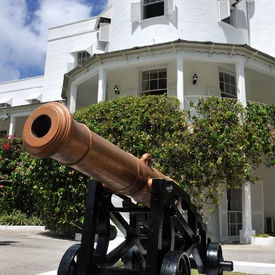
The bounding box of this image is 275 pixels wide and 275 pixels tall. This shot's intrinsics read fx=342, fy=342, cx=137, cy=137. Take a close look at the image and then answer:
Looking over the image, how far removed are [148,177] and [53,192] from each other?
8319 mm

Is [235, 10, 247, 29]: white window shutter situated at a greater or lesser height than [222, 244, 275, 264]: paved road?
greater

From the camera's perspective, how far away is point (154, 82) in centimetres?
1480

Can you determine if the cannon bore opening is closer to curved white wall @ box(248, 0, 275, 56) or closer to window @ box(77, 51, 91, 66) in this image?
curved white wall @ box(248, 0, 275, 56)

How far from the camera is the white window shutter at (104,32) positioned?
17.6 metres

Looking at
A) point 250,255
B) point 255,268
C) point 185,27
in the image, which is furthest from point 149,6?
point 255,268

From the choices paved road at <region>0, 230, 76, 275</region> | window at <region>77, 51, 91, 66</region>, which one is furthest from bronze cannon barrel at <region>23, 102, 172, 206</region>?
window at <region>77, 51, 91, 66</region>

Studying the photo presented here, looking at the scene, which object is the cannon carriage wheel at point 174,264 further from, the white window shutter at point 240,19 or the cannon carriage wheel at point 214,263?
the white window shutter at point 240,19

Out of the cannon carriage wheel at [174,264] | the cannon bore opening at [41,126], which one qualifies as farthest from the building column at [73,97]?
the cannon bore opening at [41,126]

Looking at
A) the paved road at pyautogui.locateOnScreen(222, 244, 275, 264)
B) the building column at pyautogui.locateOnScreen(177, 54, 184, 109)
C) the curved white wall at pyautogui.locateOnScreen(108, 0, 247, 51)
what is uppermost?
the curved white wall at pyautogui.locateOnScreen(108, 0, 247, 51)

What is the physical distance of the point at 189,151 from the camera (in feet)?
35.3

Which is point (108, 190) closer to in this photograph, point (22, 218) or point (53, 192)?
point (53, 192)

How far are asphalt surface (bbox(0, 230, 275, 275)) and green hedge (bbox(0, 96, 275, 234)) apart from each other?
1.48 meters

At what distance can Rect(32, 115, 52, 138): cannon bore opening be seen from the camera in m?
2.60

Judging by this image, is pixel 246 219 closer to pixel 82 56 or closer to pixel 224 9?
pixel 224 9
